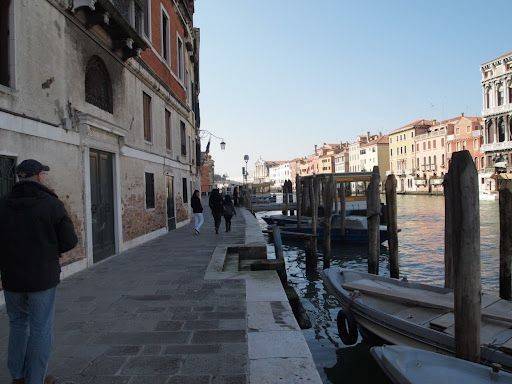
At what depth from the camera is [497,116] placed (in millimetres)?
50875

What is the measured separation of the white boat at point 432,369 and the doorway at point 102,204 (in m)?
5.78

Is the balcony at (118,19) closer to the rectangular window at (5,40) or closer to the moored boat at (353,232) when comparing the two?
the rectangular window at (5,40)

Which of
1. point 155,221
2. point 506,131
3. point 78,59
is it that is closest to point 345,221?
point 155,221

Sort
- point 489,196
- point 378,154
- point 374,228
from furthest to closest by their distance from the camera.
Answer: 1. point 378,154
2. point 489,196
3. point 374,228

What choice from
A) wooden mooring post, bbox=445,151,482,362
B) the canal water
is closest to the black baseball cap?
wooden mooring post, bbox=445,151,482,362

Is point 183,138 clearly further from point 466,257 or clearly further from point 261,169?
point 261,169

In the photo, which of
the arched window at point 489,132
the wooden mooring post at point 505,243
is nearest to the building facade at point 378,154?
the arched window at point 489,132

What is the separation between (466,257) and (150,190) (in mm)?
9325

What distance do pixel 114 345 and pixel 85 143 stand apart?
4.65 m

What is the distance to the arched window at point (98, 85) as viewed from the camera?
335 inches

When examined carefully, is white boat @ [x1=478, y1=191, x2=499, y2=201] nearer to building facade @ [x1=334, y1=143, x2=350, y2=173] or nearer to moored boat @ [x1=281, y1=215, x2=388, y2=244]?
moored boat @ [x1=281, y1=215, x2=388, y2=244]

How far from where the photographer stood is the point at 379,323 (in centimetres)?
556

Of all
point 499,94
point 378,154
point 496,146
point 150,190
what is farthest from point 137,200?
point 378,154

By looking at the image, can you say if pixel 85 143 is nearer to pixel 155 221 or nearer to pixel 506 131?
pixel 155 221
